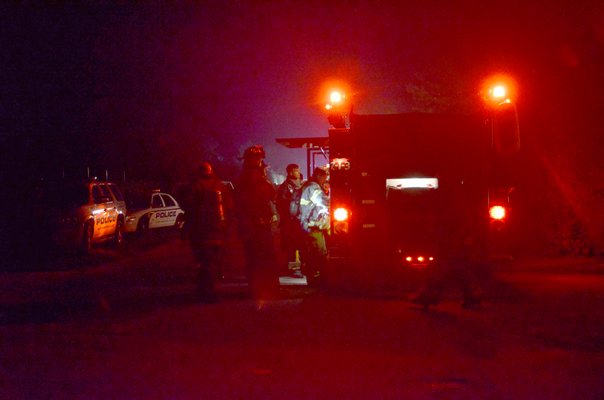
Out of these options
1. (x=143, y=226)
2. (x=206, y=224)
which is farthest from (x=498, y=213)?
(x=143, y=226)

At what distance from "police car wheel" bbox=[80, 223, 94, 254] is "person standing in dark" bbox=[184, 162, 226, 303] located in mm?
6966

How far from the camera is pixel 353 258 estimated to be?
10.5 metres

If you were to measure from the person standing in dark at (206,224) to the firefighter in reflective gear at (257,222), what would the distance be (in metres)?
0.40

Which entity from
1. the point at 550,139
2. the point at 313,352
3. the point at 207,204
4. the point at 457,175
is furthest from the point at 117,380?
the point at 550,139

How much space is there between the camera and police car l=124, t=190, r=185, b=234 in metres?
21.1

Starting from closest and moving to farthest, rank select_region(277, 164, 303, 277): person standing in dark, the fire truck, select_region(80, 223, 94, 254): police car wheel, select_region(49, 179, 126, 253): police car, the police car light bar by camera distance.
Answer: the fire truck, select_region(277, 164, 303, 277): person standing in dark, the police car light bar, select_region(49, 179, 126, 253): police car, select_region(80, 223, 94, 254): police car wheel

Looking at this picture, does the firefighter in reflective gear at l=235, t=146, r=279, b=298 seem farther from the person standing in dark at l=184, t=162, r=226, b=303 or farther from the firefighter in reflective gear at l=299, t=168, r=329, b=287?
the firefighter in reflective gear at l=299, t=168, r=329, b=287

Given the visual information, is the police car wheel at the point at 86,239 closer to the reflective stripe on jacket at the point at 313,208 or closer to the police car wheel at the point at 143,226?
the police car wheel at the point at 143,226

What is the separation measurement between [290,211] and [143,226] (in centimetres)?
1195

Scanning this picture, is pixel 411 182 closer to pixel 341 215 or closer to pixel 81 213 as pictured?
pixel 341 215

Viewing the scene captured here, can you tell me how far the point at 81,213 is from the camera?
15406 mm

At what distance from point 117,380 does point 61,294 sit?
15.8 ft

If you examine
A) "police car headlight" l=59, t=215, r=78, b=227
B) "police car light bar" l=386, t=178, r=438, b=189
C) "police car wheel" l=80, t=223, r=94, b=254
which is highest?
"police car light bar" l=386, t=178, r=438, b=189

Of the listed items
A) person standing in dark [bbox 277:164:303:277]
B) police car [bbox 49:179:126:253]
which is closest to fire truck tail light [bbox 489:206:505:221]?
person standing in dark [bbox 277:164:303:277]
